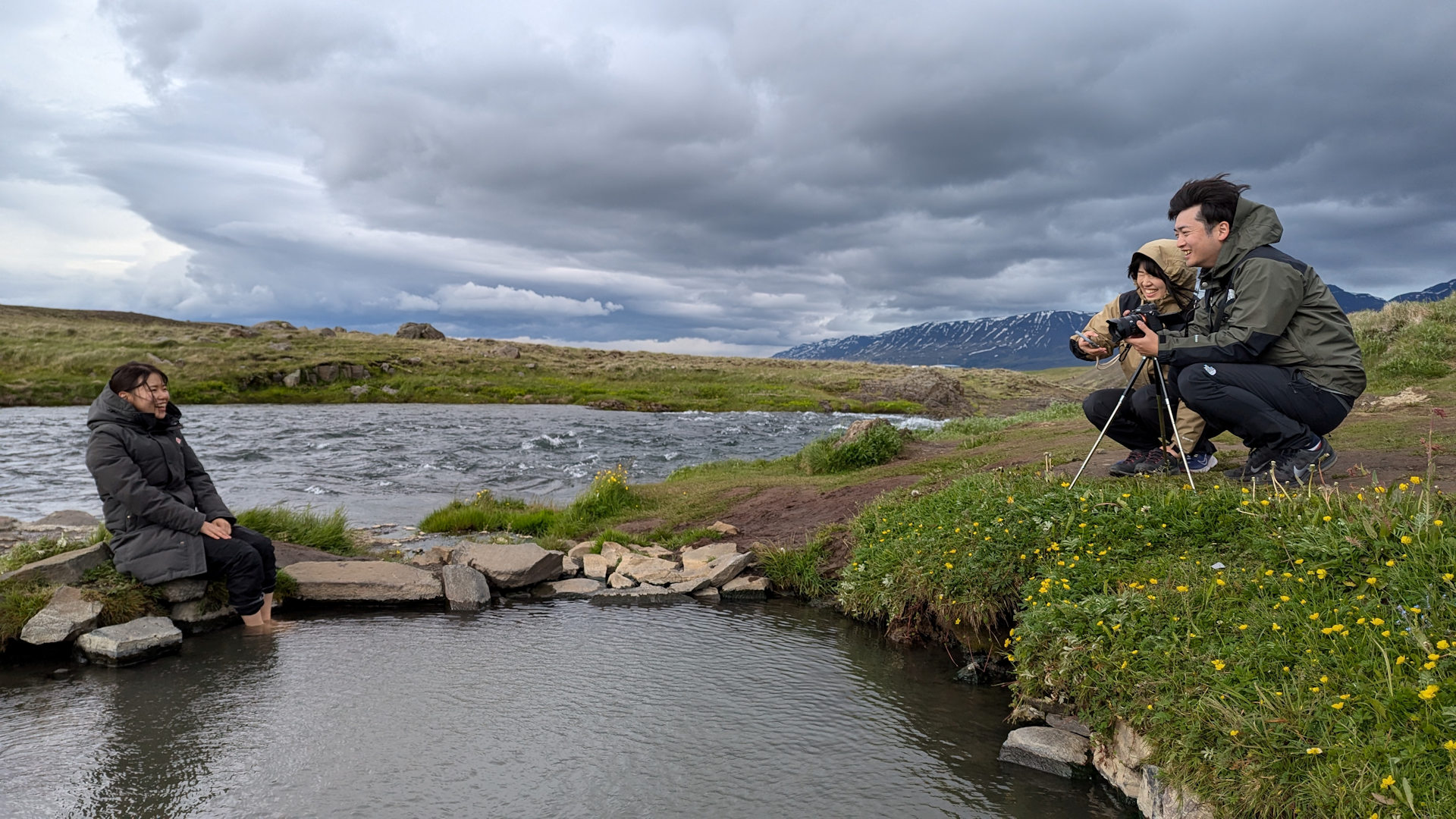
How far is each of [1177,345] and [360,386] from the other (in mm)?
63542

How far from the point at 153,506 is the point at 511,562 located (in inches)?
147

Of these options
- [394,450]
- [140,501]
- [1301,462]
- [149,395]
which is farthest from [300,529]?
[394,450]

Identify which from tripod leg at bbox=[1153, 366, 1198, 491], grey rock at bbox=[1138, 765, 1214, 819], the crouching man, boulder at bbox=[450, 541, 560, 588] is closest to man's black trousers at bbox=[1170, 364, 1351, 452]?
the crouching man

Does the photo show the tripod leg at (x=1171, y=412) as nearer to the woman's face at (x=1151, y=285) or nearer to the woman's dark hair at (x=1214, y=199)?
the woman's face at (x=1151, y=285)

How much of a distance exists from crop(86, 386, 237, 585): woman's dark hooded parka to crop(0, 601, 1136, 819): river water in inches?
34.3

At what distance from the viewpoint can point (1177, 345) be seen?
7.11 m

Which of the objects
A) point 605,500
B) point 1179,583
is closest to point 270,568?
point 605,500

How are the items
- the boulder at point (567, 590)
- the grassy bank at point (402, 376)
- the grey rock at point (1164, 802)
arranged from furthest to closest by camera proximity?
1. the grassy bank at point (402, 376)
2. the boulder at point (567, 590)
3. the grey rock at point (1164, 802)

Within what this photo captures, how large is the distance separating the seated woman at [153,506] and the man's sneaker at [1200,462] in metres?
9.99

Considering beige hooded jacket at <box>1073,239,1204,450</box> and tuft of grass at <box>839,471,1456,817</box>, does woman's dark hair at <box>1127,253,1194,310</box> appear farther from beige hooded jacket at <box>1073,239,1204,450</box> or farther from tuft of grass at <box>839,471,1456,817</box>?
tuft of grass at <box>839,471,1456,817</box>

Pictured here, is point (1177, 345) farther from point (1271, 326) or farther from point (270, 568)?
point (270, 568)

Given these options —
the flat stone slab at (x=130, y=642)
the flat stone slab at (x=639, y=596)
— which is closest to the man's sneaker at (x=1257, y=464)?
the flat stone slab at (x=639, y=596)

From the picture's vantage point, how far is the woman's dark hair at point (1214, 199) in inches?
272

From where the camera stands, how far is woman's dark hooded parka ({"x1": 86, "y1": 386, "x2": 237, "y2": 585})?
7594 mm
